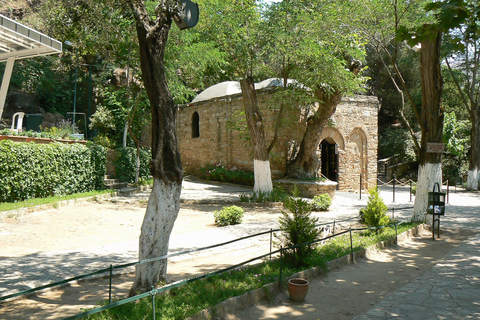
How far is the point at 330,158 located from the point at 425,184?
30.3ft

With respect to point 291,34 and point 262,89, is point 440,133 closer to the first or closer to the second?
point 291,34

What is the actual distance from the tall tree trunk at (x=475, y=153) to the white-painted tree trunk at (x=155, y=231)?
23.0m

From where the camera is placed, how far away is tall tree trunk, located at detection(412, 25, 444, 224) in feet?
34.7

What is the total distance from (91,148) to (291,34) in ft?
27.7

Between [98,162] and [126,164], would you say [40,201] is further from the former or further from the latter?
[126,164]

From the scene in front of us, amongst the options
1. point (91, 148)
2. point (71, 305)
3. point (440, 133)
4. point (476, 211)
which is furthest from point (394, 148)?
point (71, 305)

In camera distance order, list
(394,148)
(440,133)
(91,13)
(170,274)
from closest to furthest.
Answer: (170,274) → (91,13) → (440,133) → (394,148)

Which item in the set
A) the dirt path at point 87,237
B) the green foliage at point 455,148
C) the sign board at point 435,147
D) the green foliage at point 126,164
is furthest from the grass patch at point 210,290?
the green foliage at point 455,148

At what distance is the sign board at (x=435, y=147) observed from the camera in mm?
10461

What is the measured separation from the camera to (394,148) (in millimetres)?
28453

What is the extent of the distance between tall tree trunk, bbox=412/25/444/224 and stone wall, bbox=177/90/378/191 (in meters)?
7.13

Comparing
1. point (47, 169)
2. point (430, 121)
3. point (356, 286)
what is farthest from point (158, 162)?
point (47, 169)

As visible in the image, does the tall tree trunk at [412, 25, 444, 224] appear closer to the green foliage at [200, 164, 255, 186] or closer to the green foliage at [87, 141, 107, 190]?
the green foliage at [200, 164, 255, 186]

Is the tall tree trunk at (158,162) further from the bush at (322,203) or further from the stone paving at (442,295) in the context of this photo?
the bush at (322,203)
